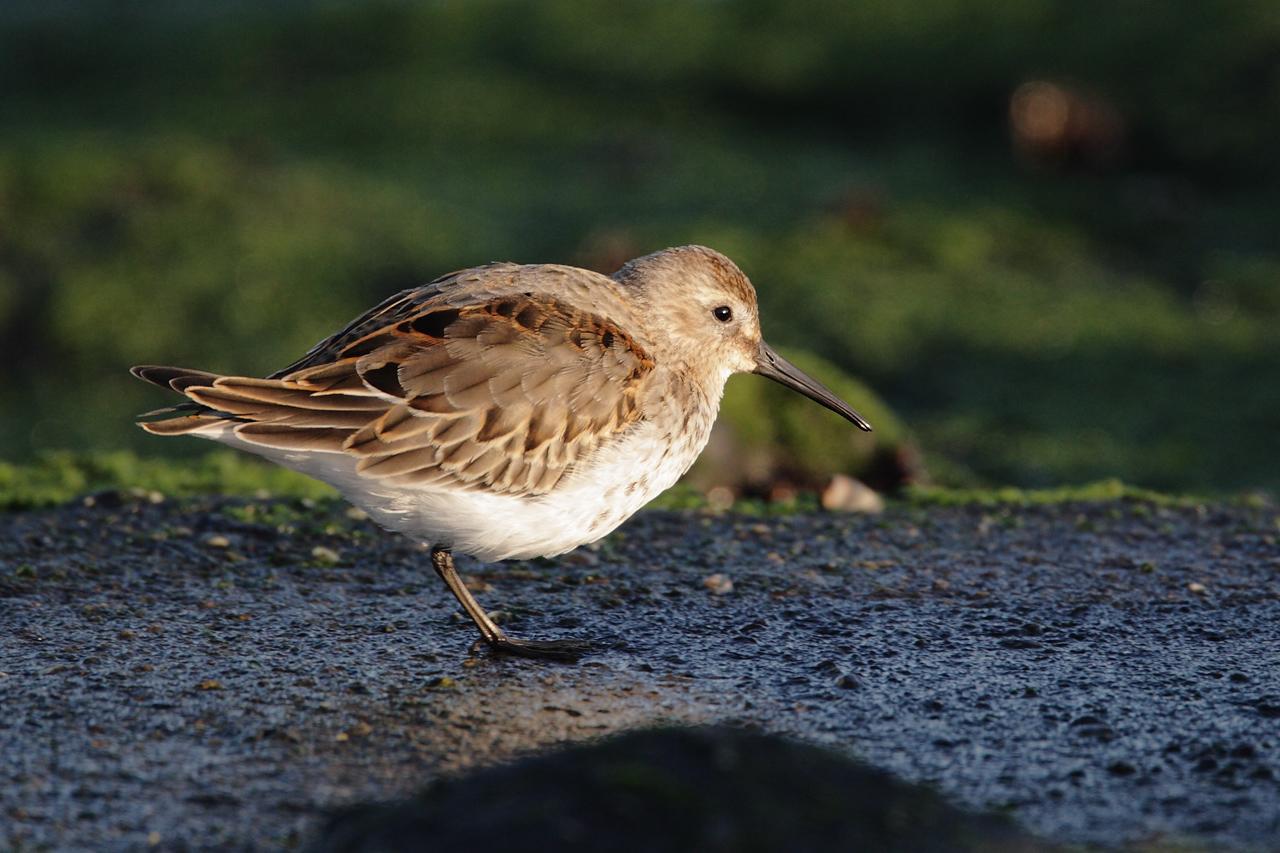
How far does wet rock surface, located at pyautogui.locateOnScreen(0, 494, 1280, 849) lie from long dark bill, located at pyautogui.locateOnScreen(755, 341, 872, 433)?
543mm

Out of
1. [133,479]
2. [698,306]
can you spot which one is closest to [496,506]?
[698,306]

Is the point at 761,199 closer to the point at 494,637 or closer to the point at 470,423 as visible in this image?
the point at 470,423

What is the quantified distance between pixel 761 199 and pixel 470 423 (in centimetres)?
859

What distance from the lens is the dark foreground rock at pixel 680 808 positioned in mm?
3543

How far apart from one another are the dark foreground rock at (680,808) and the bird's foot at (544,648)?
138cm

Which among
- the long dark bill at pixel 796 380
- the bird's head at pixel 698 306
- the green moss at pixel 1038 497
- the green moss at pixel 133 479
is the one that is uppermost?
the green moss at pixel 1038 497

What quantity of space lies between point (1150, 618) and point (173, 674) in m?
3.67

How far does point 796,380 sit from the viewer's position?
694cm

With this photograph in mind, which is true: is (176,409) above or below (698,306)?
below

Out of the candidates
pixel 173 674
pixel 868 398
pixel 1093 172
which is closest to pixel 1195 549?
pixel 868 398

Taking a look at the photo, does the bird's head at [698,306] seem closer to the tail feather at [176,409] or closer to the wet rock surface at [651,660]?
the wet rock surface at [651,660]

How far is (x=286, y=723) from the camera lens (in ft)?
15.4

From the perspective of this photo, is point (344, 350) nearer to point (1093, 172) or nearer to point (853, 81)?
point (1093, 172)

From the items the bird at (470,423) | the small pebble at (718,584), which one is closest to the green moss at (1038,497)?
the small pebble at (718,584)
